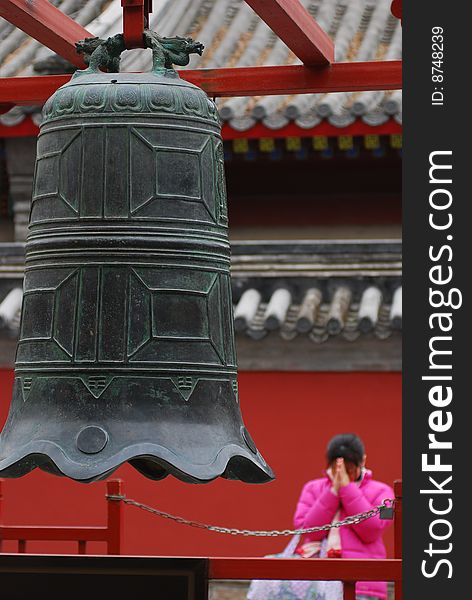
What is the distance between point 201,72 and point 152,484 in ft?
18.2

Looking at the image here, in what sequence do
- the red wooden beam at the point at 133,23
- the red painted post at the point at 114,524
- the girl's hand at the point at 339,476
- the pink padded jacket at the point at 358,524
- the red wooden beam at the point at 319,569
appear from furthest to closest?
the girl's hand at the point at 339,476
the pink padded jacket at the point at 358,524
the red painted post at the point at 114,524
the red wooden beam at the point at 319,569
the red wooden beam at the point at 133,23

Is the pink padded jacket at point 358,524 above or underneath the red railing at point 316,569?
above

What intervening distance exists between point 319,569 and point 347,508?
9.09ft

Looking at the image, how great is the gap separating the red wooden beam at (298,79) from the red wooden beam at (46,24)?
140 millimetres

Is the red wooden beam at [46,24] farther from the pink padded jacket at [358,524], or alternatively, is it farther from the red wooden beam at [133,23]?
the pink padded jacket at [358,524]

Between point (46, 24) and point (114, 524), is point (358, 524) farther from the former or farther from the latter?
point (46, 24)

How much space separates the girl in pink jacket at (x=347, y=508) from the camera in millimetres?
7219

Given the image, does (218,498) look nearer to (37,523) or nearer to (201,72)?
(37,523)

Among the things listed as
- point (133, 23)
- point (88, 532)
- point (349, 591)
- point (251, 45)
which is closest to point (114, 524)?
point (88, 532)

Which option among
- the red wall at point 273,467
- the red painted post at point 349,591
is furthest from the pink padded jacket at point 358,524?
the red wall at point 273,467

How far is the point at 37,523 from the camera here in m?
10.5

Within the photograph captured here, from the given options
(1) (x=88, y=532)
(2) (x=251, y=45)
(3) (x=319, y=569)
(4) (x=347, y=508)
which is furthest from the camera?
(2) (x=251, y=45)

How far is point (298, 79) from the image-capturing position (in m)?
4.99

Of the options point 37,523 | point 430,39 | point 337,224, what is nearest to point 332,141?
point 337,224
